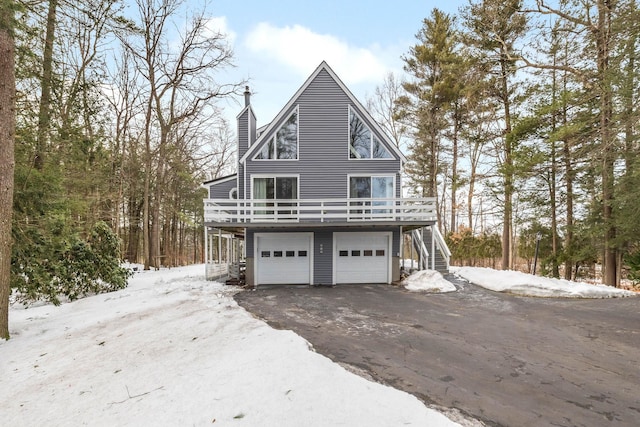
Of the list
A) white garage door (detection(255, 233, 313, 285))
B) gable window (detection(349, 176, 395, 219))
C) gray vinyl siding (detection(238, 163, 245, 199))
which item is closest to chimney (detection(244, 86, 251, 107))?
gray vinyl siding (detection(238, 163, 245, 199))

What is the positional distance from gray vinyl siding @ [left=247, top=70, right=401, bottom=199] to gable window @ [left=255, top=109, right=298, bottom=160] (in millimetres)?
171

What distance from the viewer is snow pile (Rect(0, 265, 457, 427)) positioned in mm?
2984

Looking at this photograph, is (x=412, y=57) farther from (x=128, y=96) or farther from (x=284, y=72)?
(x=128, y=96)

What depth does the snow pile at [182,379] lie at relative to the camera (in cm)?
298

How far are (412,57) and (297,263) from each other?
54.1ft

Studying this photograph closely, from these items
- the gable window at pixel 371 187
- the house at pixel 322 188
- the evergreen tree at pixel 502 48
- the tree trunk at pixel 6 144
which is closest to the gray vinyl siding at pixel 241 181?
the house at pixel 322 188

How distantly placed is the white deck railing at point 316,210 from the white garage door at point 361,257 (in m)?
0.80

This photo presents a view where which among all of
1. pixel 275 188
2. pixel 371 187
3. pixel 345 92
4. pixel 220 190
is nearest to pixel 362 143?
pixel 371 187

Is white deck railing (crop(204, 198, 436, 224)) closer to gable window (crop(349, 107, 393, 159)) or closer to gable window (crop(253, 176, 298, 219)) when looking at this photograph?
gable window (crop(253, 176, 298, 219))

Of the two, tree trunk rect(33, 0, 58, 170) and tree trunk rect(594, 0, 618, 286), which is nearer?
tree trunk rect(33, 0, 58, 170)

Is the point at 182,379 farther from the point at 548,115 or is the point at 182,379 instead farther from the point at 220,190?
the point at 548,115

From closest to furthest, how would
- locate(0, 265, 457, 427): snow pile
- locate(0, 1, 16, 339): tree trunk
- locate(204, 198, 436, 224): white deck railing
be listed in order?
locate(0, 265, 457, 427): snow pile < locate(0, 1, 16, 339): tree trunk < locate(204, 198, 436, 224): white deck railing

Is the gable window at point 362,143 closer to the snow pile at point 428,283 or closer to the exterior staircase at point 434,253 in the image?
the exterior staircase at point 434,253

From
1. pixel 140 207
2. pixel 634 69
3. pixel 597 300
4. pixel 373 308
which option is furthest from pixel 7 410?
pixel 140 207
